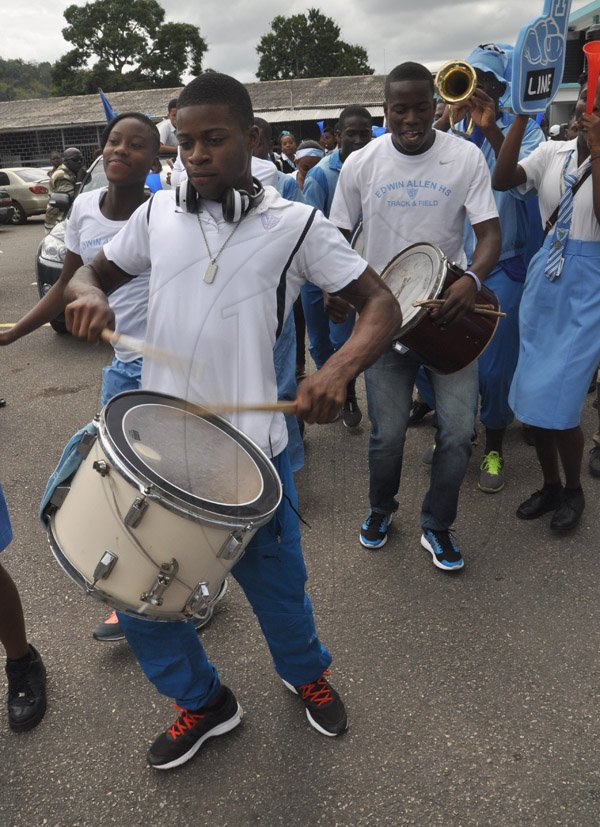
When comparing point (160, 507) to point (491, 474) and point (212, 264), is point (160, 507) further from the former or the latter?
point (491, 474)

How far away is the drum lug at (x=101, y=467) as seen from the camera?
5.58 feet

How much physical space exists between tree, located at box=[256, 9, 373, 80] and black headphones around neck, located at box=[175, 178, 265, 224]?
6913cm

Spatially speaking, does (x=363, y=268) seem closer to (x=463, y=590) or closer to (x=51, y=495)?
(x=51, y=495)

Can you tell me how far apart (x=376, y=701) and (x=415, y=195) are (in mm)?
2059

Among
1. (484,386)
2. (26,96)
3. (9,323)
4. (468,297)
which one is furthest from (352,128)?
(26,96)

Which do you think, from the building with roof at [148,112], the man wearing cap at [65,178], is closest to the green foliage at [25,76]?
the building with roof at [148,112]

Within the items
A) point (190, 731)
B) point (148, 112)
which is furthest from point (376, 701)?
point (148, 112)

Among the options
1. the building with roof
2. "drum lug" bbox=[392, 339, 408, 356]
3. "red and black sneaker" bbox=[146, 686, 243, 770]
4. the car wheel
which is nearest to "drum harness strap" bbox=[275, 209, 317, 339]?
"drum lug" bbox=[392, 339, 408, 356]

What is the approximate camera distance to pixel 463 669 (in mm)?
2611

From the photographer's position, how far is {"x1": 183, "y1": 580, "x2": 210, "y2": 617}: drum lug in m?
1.83

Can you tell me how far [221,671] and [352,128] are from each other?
3.91 meters

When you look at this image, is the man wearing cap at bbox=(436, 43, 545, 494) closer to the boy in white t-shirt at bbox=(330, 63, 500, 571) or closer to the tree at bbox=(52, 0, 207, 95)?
the boy in white t-shirt at bbox=(330, 63, 500, 571)

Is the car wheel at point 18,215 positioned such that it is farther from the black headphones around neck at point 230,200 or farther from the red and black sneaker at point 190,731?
Answer: the red and black sneaker at point 190,731

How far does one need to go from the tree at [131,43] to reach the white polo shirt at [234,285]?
213 ft
